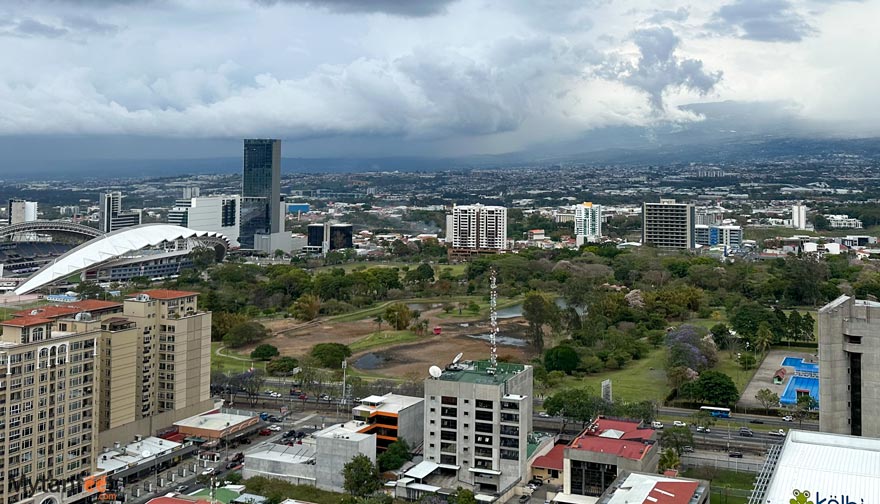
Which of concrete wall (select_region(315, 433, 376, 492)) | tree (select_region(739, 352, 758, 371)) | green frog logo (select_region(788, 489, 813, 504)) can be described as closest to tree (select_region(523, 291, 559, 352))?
tree (select_region(739, 352, 758, 371))

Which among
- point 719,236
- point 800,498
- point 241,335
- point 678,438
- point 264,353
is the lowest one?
point 678,438

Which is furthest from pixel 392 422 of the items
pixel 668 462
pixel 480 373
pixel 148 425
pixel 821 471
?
pixel 821 471

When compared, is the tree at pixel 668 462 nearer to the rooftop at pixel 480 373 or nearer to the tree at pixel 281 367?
the rooftop at pixel 480 373

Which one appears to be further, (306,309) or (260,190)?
(260,190)

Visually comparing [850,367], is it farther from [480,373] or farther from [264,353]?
[264,353]

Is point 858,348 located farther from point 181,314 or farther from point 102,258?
point 102,258

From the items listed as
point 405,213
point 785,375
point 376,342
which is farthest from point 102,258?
point 405,213

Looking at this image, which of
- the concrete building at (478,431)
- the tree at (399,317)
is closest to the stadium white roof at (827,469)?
the concrete building at (478,431)
